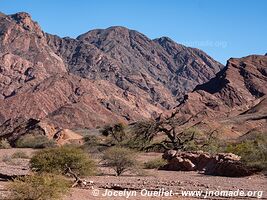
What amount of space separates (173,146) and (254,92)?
259 feet

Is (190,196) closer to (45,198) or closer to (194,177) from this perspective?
(45,198)

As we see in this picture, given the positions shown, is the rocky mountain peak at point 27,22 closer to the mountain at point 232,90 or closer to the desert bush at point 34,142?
the mountain at point 232,90

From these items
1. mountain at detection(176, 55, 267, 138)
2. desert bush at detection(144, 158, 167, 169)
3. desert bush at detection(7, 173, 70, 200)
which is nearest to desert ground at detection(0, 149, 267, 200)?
desert bush at detection(7, 173, 70, 200)

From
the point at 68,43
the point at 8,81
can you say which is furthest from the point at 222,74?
the point at 68,43

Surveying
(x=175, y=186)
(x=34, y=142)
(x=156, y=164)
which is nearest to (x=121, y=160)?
(x=156, y=164)

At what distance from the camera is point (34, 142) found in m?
56.9

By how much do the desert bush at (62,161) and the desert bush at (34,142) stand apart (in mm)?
33216

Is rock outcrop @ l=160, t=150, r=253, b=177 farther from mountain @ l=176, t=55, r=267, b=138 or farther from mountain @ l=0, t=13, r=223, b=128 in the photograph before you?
mountain @ l=0, t=13, r=223, b=128

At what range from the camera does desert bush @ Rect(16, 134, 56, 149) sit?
55425 millimetres

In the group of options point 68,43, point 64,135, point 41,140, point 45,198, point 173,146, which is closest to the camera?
point 45,198

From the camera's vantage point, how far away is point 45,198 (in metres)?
13.9

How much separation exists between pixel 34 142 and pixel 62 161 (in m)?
36.3

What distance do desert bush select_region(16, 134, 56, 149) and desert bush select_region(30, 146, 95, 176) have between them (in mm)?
33216

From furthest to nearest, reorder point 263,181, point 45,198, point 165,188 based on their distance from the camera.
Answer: point 263,181
point 165,188
point 45,198
